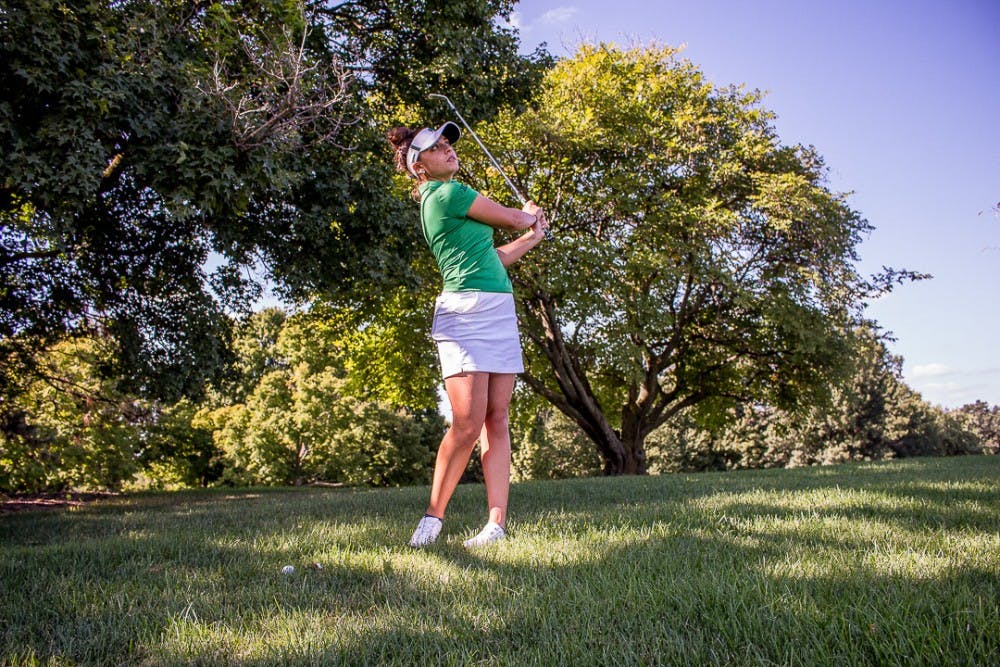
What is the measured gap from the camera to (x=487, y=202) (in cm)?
378

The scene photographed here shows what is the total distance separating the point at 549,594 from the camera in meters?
2.32

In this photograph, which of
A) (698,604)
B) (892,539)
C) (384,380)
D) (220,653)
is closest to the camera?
(220,653)

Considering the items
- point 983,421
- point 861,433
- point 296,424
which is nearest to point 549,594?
point 296,424

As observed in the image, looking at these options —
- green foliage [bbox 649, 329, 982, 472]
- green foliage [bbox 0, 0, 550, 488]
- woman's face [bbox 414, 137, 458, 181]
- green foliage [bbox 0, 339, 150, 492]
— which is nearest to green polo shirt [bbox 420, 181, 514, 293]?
woman's face [bbox 414, 137, 458, 181]

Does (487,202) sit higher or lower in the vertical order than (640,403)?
higher

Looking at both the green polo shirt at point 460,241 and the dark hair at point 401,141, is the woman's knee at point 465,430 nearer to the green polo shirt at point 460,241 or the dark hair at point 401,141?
the green polo shirt at point 460,241

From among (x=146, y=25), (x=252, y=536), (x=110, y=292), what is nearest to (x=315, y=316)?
(x=110, y=292)

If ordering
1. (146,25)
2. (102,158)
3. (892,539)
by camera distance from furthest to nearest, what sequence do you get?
1. (146,25)
2. (102,158)
3. (892,539)

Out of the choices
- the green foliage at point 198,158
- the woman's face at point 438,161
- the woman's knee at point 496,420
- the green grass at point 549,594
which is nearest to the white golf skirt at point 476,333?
the woman's knee at point 496,420

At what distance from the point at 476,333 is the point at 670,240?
13434 millimetres

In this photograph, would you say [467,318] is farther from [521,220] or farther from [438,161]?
[438,161]

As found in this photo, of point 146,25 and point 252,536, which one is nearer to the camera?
point 252,536

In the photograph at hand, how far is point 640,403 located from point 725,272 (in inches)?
224

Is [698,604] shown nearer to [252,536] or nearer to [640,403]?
[252,536]
